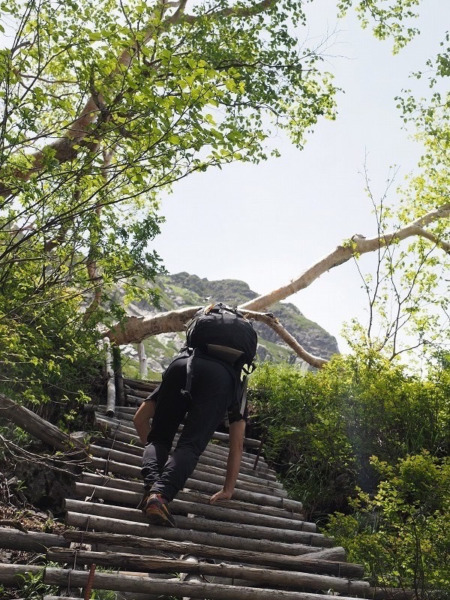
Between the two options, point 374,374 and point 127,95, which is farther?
point 374,374

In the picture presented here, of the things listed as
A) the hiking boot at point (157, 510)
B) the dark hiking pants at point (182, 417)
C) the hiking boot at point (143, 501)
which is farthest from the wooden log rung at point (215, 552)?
the dark hiking pants at point (182, 417)

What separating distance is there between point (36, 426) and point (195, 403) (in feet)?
7.68

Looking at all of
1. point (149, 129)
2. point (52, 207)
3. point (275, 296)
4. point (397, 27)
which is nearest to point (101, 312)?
point (52, 207)

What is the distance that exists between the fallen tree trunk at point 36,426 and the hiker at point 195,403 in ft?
3.98

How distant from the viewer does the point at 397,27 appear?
15.9 meters

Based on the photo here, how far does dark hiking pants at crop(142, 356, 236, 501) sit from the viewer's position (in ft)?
14.7

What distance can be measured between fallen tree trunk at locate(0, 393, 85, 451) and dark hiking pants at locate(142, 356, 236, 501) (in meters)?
1.51

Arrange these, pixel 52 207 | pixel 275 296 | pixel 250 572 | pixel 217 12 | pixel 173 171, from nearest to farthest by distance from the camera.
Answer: pixel 250 572, pixel 173 171, pixel 52 207, pixel 217 12, pixel 275 296

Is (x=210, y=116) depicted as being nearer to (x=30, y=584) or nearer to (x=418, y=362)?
(x=30, y=584)

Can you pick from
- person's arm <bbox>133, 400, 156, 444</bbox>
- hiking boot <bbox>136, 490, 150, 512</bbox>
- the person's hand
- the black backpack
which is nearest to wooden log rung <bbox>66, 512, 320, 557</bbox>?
hiking boot <bbox>136, 490, 150, 512</bbox>

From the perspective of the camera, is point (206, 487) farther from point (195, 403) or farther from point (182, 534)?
point (195, 403)

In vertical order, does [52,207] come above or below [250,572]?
above

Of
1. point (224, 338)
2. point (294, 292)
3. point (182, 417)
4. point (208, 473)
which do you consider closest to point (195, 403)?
point (182, 417)

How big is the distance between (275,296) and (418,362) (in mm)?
3827
